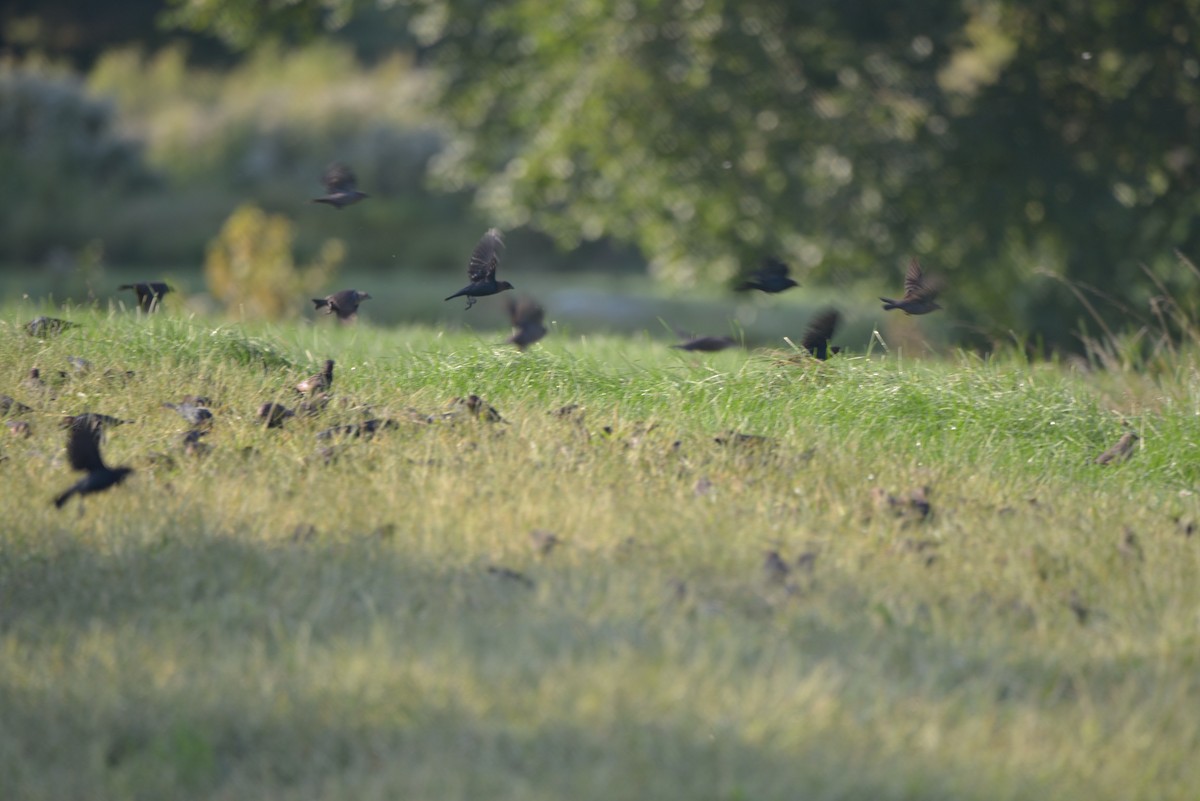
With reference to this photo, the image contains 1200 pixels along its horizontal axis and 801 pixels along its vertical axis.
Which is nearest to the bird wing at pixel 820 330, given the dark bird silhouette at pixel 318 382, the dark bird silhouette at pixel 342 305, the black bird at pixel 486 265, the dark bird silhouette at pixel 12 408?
the black bird at pixel 486 265

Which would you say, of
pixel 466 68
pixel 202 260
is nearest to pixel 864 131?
pixel 466 68

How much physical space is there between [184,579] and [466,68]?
32.3ft

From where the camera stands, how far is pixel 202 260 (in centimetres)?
2031

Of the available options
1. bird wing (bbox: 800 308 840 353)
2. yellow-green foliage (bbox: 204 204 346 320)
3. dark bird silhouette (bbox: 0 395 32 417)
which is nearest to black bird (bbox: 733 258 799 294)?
bird wing (bbox: 800 308 840 353)

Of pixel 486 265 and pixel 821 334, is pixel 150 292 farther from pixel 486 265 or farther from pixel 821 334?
pixel 821 334

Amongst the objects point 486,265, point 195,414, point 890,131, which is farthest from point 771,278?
point 890,131

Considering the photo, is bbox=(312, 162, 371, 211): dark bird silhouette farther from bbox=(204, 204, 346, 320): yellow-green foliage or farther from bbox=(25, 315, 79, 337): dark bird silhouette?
bbox=(204, 204, 346, 320): yellow-green foliage

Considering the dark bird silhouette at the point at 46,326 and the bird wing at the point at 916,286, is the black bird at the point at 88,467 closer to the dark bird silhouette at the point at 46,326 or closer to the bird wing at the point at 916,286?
the dark bird silhouette at the point at 46,326

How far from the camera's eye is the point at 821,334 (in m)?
5.29

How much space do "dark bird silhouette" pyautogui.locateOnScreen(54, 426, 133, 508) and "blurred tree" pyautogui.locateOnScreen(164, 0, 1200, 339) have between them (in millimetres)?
8152

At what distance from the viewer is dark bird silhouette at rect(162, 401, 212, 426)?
190 inches

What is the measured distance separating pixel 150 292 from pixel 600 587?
312 centimetres

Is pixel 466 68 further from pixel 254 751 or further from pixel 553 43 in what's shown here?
pixel 254 751

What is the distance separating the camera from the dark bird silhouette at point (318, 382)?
5121 millimetres
